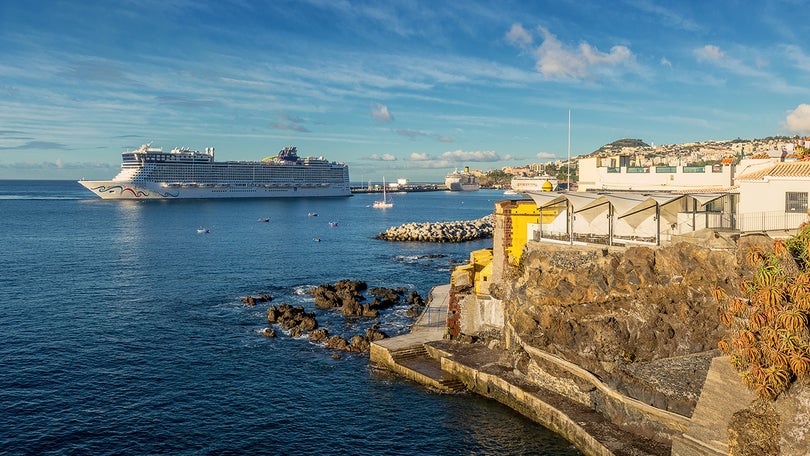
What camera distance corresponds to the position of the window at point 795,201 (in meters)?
17.0

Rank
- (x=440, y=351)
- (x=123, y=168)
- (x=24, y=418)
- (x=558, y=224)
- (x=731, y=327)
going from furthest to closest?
1. (x=123, y=168)
2. (x=440, y=351)
3. (x=558, y=224)
4. (x=24, y=418)
5. (x=731, y=327)

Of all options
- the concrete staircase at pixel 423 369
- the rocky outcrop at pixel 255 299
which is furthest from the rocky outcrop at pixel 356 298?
the concrete staircase at pixel 423 369

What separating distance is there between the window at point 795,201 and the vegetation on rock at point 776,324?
16.5 ft

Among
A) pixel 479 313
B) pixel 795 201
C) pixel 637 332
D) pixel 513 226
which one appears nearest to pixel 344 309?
pixel 479 313

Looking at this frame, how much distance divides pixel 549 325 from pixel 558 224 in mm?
3823

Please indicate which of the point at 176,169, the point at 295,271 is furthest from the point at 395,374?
the point at 176,169

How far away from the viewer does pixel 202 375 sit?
861 inches

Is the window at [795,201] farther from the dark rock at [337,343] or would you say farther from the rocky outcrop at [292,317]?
the rocky outcrop at [292,317]

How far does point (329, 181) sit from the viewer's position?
16050 centimetres

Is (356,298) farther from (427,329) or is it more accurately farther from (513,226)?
(513,226)

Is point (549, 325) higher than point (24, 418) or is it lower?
higher

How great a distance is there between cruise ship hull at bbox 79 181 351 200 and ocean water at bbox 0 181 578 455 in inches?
3465

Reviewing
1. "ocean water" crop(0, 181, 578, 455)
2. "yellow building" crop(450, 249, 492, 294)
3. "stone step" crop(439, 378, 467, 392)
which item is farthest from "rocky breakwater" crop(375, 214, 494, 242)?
"stone step" crop(439, 378, 467, 392)

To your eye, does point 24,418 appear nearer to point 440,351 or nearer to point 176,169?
point 440,351
